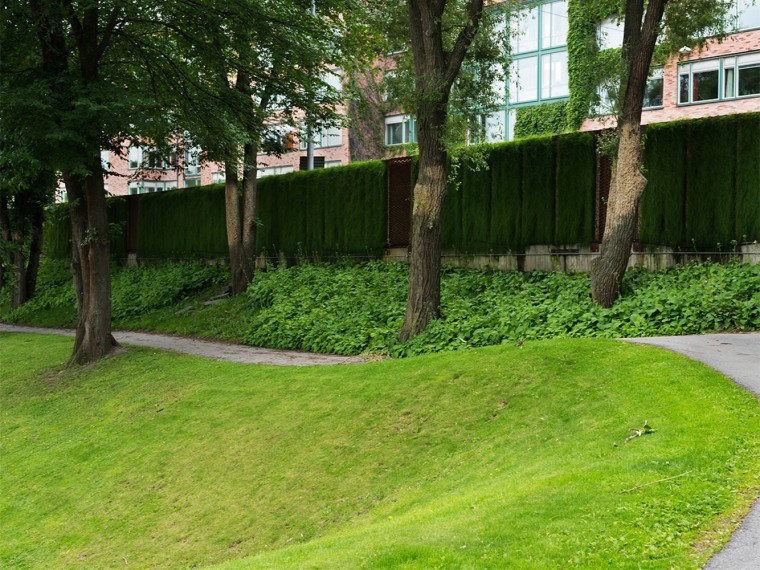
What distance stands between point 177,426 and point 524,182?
35.2ft

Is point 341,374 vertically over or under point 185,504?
over

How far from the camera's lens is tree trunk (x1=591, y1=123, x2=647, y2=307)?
1576 cm

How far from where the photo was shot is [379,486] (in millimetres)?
10125

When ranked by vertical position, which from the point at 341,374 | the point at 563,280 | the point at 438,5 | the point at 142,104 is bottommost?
the point at 341,374

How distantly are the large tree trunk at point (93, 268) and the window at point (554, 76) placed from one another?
78.4 feet

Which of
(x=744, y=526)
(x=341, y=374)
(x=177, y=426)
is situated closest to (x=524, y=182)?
(x=341, y=374)

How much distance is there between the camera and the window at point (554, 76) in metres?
38.4

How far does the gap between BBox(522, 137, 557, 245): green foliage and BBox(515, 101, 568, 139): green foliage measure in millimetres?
17557

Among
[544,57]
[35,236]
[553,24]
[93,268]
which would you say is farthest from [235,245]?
[553,24]

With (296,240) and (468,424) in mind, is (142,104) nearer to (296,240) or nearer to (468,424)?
(296,240)

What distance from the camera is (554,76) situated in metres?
38.8

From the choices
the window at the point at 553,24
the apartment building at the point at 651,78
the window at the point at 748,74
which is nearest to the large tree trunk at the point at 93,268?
the apartment building at the point at 651,78

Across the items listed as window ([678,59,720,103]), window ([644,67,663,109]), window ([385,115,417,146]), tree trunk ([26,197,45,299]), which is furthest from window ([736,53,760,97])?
tree trunk ([26,197,45,299])

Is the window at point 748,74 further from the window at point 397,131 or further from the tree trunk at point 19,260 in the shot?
the tree trunk at point 19,260
